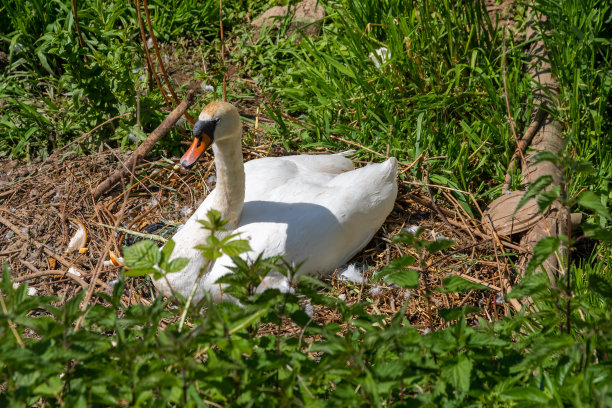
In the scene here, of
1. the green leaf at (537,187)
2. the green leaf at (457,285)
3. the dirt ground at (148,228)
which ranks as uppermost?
the green leaf at (537,187)

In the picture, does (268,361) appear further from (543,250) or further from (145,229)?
(145,229)

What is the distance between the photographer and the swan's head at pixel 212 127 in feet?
9.39

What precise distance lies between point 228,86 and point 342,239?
1999mm

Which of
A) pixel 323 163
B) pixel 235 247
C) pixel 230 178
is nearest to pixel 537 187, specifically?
pixel 235 247

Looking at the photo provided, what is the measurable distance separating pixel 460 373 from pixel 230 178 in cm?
169

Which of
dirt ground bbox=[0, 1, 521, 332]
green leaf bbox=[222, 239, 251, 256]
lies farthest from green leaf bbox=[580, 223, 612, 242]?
dirt ground bbox=[0, 1, 521, 332]

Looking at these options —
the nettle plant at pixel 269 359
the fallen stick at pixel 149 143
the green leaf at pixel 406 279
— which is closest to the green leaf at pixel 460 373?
the nettle plant at pixel 269 359

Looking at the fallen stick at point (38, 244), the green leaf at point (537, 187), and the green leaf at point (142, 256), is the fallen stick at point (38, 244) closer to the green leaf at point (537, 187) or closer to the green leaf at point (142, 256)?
the green leaf at point (142, 256)

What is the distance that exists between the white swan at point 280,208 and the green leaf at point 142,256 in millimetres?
967

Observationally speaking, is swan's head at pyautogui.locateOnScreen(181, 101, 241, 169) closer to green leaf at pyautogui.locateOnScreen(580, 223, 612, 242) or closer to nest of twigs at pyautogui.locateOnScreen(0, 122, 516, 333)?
nest of twigs at pyautogui.locateOnScreen(0, 122, 516, 333)

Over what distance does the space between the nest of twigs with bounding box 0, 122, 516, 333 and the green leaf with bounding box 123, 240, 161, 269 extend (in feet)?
4.43

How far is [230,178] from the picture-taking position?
10.2ft

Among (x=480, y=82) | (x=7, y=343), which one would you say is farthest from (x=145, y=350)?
(x=480, y=82)

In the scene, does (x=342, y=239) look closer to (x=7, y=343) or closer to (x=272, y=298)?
(x=272, y=298)
